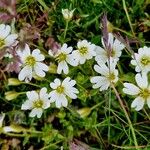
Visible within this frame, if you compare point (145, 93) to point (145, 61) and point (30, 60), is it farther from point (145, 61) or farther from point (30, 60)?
point (30, 60)

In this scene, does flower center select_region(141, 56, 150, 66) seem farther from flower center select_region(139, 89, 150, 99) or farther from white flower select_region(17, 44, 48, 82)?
white flower select_region(17, 44, 48, 82)

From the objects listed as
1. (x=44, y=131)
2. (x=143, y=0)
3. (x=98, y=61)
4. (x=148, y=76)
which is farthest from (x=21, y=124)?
(x=143, y=0)

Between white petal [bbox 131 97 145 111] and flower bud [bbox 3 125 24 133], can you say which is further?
flower bud [bbox 3 125 24 133]

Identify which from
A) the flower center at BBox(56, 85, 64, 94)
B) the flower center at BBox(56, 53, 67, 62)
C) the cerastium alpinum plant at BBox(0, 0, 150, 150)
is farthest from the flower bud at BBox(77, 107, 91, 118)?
the flower center at BBox(56, 53, 67, 62)

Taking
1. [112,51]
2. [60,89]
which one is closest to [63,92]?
[60,89]

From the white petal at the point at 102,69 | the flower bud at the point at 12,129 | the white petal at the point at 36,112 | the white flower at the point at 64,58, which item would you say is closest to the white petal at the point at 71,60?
the white flower at the point at 64,58
